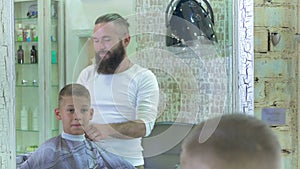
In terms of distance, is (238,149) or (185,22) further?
(185,22)

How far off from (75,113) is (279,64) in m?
0.94

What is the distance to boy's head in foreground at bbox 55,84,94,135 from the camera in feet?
3.92

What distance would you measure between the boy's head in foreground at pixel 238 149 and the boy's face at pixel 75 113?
22.3 inches

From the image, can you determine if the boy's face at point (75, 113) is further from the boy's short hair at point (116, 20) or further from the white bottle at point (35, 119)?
the boy's short hair at point (116, 20)

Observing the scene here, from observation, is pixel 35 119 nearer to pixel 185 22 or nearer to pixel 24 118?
pixel 24 118

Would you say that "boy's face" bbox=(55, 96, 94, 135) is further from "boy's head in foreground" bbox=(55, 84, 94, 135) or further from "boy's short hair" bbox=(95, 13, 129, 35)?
"boy's short hair" bbox=(95, 13, 129, 35)

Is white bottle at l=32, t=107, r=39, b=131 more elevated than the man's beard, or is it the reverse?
the man's beard

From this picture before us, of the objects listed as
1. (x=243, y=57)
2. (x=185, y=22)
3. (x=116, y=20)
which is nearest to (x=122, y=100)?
(x=116, y=20)

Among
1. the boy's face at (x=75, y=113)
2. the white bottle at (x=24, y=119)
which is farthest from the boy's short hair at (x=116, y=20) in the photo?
the white bottle at (x=24, y=119)

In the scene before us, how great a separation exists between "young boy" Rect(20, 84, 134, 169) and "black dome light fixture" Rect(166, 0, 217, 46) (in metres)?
0.40


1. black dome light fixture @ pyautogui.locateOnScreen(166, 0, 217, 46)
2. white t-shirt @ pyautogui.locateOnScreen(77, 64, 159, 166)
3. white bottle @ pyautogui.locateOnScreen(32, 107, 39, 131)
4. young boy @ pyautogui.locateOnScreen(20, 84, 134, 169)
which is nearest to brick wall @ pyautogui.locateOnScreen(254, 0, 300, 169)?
black dome light fixture @ pyautogui.locateOnScreen(166, 0, 217, 46)

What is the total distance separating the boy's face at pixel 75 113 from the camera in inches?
46.9

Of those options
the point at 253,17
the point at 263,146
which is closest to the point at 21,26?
the point at 263,146

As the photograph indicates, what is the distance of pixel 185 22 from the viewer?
1440mm
